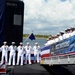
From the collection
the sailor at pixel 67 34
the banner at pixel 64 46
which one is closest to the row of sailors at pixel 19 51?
the banner at pixel 64 46

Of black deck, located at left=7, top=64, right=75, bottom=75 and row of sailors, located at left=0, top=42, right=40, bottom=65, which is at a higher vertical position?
row of sailors, located at left=0, top=42, right=40, bottom=65

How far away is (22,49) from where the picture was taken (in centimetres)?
1802

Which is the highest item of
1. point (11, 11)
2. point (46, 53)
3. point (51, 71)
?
point (11, 11)

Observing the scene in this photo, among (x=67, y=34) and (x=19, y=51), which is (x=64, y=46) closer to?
(x=67, y=34)

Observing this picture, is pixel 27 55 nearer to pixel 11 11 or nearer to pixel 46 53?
pixel 11 11

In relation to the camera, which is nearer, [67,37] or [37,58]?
[67,37]

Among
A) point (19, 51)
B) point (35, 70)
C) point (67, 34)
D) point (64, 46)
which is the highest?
point (67, 34)

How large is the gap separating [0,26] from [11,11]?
1239 millimetres

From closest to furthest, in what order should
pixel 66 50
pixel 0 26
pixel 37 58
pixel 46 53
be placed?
pixel 66 50 → pixel 46 53 → pixel 0 26 → pixel 37 58

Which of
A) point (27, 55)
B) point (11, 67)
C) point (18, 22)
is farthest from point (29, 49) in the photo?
point (11, 67)

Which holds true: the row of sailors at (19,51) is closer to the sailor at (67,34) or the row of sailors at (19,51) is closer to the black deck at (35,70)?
the black deck at (35,70)

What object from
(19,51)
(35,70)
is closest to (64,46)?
(35,70)

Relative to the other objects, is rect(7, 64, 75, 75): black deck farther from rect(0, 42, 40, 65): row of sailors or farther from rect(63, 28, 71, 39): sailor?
rect(63, 28, 71, 39): sailor

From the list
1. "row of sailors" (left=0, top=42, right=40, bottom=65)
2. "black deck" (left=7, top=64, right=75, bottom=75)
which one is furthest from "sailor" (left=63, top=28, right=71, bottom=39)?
"row of sailors" (left=0, top=42, right=40, bottom=65)
